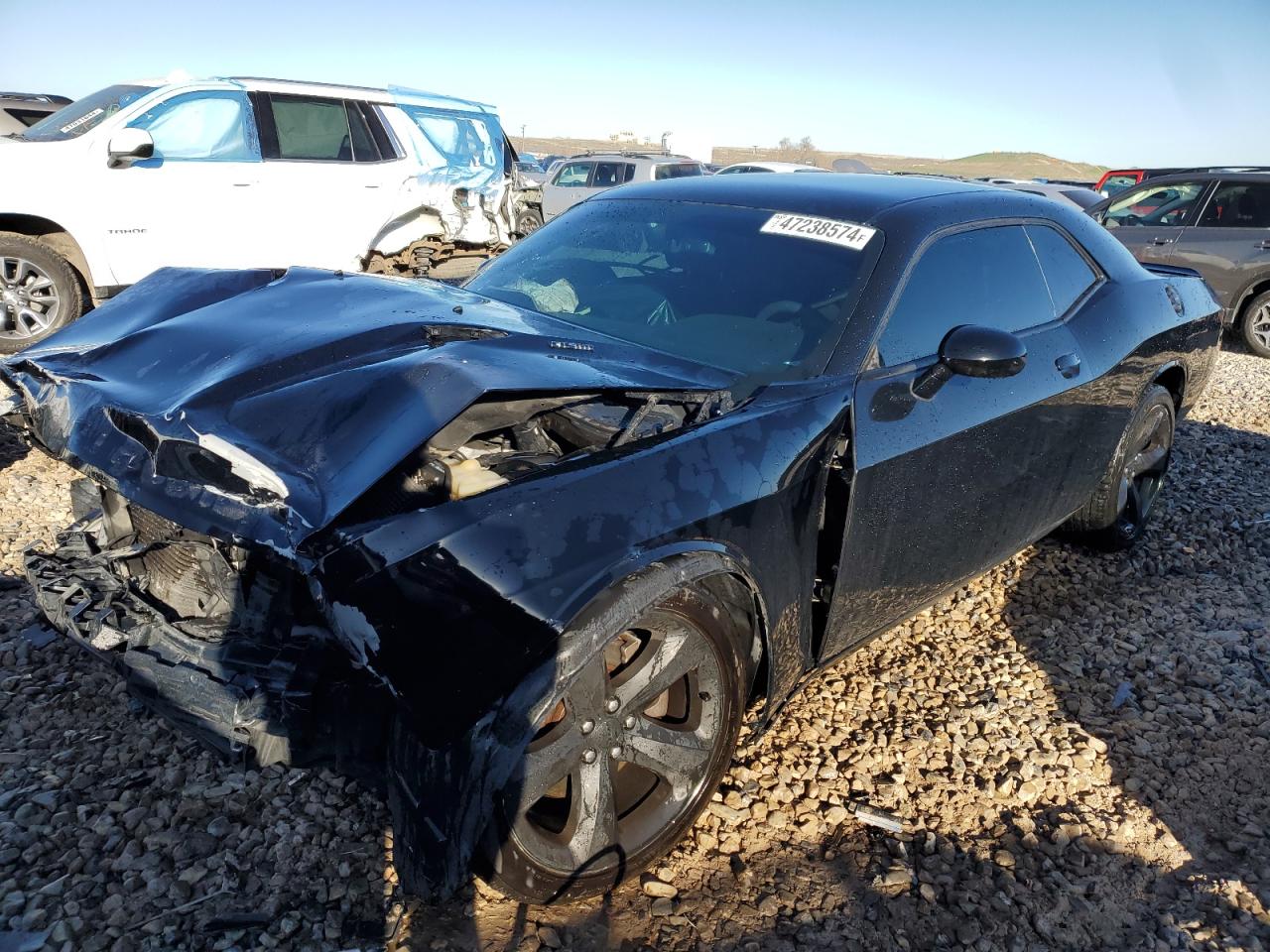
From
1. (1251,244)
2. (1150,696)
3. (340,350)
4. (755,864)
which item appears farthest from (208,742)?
(1251,244)

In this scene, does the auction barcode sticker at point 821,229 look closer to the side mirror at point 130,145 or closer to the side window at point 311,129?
the side mirror at point 130,145

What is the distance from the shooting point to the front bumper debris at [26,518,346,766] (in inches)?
79.8

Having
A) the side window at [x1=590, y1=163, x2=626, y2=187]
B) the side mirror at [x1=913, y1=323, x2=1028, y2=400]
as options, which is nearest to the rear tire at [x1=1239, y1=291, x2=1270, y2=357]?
the side mirror at [x1=913, y1=323, x2=1028, y2=400]

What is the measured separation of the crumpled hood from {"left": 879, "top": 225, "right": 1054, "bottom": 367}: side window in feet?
2.13

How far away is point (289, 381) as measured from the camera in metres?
2.31

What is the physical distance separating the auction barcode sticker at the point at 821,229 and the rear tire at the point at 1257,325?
8.75 m

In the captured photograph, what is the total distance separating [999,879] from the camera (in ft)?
7.95

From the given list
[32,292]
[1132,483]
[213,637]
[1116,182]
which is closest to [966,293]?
[1132,483]

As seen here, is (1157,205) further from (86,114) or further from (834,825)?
(86,114)

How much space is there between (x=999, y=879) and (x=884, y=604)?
81 cm

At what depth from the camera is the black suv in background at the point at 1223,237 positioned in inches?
367

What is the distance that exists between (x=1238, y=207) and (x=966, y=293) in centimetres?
845

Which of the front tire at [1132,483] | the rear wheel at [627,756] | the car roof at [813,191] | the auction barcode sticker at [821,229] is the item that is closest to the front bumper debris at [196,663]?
the rear wheel at [627,756]

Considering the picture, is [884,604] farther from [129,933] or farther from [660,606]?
[129,933]
